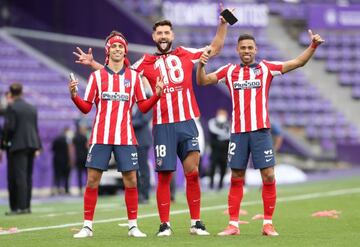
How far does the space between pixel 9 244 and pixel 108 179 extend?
38.3 ft

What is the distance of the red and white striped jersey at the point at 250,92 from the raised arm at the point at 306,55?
4.1 inches

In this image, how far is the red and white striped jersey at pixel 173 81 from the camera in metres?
10.3

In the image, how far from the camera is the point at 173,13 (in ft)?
109

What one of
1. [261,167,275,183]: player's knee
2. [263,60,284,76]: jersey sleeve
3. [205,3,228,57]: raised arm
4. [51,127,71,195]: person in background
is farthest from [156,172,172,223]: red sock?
[51,127,71,195]: person in background

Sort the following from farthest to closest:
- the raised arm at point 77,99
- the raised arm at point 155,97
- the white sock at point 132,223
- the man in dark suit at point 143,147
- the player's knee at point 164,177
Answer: the man in dark suit at point 143,147
the player's knee at point 164,177
the white sock at point 132,223
the raised arm at point 155,97
the raised arm at point 77,99

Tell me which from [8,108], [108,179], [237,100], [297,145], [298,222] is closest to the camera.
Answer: [237,100]

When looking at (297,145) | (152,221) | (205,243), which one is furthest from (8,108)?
(297,145)

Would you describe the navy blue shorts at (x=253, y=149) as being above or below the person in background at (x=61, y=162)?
above

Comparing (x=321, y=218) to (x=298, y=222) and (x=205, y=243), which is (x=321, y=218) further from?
(x=205, y=243)

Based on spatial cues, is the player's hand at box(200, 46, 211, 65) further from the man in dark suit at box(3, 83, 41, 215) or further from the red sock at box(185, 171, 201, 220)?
the man in dark suit at box(3, 83, 41, 215)

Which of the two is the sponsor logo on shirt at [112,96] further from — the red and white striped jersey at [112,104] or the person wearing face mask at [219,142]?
the person wearing face mask at [219,142]

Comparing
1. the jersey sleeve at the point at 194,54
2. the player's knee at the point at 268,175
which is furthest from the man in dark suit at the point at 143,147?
the player's knee at the point at 268,175

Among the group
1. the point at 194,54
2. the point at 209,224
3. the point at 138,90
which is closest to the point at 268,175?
the point at 194,54

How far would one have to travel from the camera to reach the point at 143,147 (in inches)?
642
